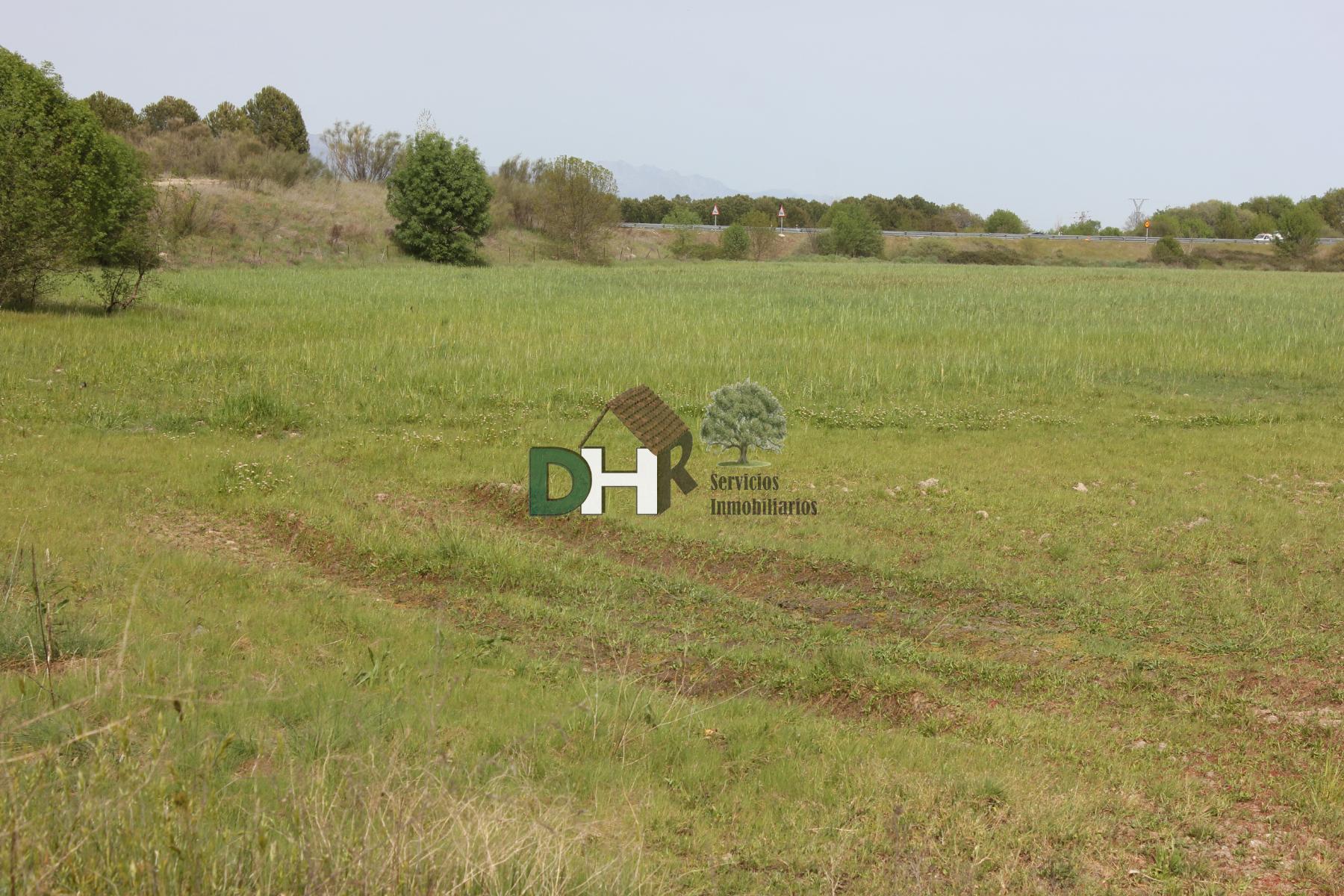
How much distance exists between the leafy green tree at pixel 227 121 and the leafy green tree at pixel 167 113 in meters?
2.14

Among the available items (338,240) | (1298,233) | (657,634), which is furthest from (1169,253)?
(657,634)

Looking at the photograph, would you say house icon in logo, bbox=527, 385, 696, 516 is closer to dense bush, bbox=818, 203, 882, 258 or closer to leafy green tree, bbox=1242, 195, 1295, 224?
dense bush, bbox=818, 203, 882, 258

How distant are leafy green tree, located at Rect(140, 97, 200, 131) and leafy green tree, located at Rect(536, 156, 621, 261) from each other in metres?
31.6

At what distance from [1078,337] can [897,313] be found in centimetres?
436

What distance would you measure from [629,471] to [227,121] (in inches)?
2650

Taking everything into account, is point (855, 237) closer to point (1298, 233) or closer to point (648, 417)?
point (1298, 233)

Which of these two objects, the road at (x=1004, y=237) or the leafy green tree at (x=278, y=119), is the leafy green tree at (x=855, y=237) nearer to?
the road at (x=1004, y=237)

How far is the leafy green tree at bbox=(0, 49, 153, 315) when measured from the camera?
58.6 ft

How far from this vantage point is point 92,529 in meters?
8.12

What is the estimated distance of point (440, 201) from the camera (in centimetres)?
4572

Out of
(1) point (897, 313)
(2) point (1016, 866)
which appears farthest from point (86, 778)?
(1) point (897, 313)

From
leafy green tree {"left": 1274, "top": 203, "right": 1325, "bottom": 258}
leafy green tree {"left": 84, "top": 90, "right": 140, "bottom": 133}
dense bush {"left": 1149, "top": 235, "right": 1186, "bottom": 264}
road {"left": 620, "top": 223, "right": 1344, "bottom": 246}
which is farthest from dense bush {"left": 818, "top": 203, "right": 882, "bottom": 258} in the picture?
leafy green tree {"left": 84, "top": 90, "right": 140, "bottom": 133}

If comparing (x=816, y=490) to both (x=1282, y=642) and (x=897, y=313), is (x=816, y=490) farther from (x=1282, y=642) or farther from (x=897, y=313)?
(x=897, y=313)

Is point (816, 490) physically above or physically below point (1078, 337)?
below
